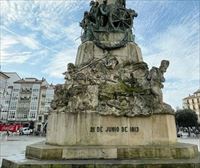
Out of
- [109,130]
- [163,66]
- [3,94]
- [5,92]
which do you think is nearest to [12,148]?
[109,130]

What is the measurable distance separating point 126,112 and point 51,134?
238 cm

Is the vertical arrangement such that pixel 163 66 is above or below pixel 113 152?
above

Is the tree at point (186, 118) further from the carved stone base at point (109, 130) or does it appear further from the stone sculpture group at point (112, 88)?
the carved stone base at point (109, 130)

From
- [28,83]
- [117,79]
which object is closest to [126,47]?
[117,79]

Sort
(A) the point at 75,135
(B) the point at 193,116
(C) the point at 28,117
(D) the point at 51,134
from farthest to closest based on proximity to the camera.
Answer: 1. (C) the point at 28,117
2. (B) the point at 193,116
3. (D) the point at 51,134
4. (A) the point at 75,135

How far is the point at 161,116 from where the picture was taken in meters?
7.35

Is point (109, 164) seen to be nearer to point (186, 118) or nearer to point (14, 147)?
point (14, 147)

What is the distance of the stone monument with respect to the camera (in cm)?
628

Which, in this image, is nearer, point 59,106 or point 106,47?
point 59,106

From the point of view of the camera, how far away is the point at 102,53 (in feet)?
30.7

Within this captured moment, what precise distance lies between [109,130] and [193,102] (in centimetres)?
9829

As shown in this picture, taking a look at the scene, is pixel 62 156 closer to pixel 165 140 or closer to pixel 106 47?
pixel 165 140

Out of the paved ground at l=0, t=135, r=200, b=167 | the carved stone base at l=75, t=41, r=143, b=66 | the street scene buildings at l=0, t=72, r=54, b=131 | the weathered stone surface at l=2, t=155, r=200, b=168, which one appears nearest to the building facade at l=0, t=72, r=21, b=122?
the street scene buildings at l=0, t=72, r=54, b=131

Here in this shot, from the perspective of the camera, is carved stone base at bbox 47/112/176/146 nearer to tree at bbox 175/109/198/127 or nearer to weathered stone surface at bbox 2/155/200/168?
weathered stone surface at bbox 2/155/200/168
